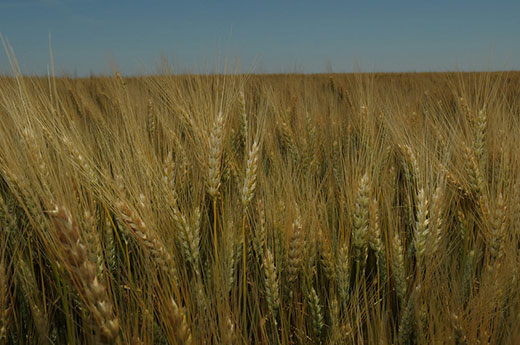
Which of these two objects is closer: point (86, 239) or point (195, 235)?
point (86, 239)

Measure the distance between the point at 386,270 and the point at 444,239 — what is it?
338mm

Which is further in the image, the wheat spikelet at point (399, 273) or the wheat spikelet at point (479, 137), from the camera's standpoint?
the wheat spikelet at point (479, 137)

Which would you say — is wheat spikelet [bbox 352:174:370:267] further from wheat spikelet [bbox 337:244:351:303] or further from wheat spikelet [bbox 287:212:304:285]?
wheat spikelet [bbox 287:212:304:285]

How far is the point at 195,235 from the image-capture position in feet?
3.83

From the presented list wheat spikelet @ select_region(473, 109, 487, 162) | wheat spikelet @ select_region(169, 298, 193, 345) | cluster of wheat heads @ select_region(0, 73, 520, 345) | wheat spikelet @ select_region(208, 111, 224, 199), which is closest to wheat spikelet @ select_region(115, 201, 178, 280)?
cluster of wheat heads @ select_region(0, 73, 520, 345)

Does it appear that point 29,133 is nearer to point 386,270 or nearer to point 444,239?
point 386,270

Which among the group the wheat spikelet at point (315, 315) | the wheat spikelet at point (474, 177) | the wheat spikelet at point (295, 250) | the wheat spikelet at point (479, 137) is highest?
the wheat spikelet at point (479, 137)

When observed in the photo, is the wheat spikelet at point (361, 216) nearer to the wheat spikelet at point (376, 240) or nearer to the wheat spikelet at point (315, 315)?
the wheat spikelet at point (376, 240)

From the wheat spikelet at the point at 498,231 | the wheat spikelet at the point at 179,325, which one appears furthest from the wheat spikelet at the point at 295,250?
the wheat spikelet at the point at 498,231

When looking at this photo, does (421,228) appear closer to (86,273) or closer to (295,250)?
(295,250)

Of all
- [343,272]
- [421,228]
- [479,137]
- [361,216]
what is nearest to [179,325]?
[343,272]

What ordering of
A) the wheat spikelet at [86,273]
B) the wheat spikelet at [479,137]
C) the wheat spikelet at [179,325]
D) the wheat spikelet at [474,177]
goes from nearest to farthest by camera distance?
the wheat spikelet at [86,273]
the wheat spikelet at [179,325]
the wheat spikelet at [474,177]
the wheat spikelet at [479,137]

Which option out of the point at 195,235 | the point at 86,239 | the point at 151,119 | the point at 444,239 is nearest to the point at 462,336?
the point at 444,239

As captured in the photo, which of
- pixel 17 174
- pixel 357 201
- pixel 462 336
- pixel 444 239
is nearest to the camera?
pixel 462 336
